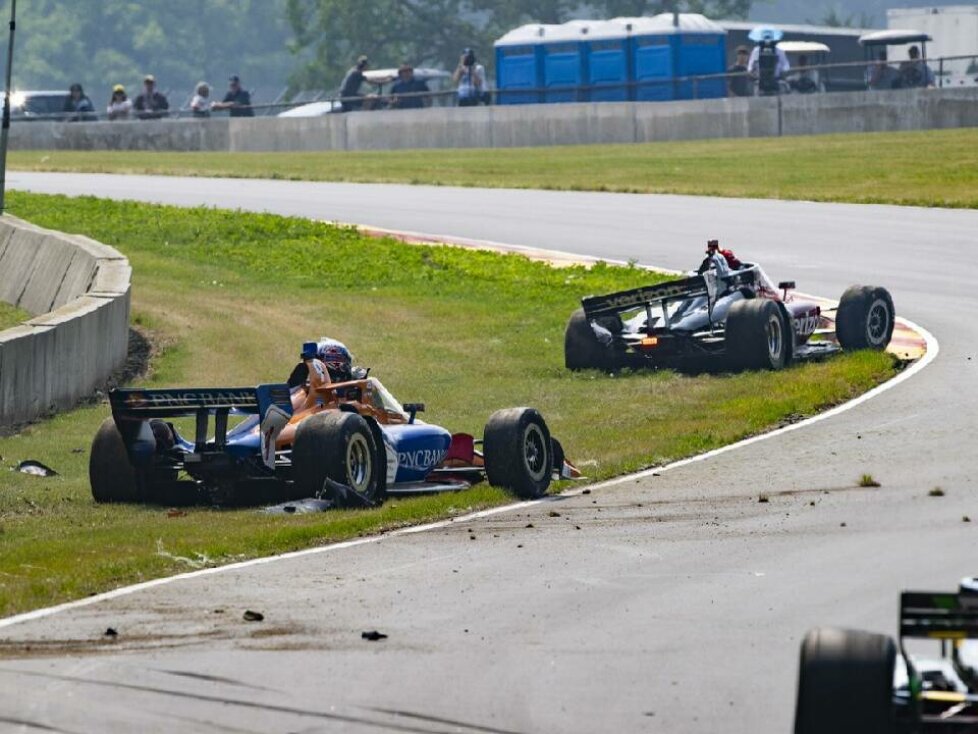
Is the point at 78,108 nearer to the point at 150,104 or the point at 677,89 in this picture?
the point at 150,104

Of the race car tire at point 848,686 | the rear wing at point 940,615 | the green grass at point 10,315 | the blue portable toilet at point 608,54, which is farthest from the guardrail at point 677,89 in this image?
the race car tire at point 848,686

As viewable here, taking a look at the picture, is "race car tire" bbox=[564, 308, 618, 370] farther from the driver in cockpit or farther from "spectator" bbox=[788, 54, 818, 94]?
"spectator" bbox=[788, 54, 818, 94]

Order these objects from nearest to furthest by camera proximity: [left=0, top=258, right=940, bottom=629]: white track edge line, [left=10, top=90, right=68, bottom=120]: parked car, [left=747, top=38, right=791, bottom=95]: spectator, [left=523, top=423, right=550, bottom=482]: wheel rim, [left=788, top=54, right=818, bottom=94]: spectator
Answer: [left=0, top=258, right=940, bottom=629]: white track edge line, [left=523, top=423, right=550, bottom=482]: wheel rim, [left=747, top=38, right=791, bottom=95]: spectator, [left=788, top=54, right=818, bottom=94]: spectator, [left=10, top=90, right=68, bottom=120]: parked car

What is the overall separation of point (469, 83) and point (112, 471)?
38.8 metres

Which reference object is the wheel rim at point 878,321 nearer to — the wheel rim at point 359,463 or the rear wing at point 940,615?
the wheel rim at point 359,463

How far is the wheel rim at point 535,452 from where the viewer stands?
13742 mm

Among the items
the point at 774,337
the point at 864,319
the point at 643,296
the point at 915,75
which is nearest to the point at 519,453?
the point at 643,296

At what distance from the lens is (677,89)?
53500 mm

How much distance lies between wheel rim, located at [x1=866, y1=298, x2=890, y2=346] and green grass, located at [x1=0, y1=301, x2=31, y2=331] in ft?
30.4

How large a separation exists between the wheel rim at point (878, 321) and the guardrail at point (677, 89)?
84.4 feet

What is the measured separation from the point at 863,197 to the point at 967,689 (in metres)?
29.1

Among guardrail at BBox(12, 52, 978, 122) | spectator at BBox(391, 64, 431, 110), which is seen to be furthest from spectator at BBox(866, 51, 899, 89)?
spectator at BBox(391, 64, 431, 110)

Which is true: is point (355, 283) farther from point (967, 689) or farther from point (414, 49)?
point (414, 49)

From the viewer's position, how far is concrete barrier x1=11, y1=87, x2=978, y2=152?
44.4m
